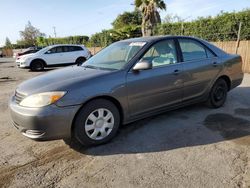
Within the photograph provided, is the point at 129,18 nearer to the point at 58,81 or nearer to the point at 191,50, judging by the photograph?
the point at 191,50

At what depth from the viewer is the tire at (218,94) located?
17.1ft

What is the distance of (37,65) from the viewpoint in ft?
48.1

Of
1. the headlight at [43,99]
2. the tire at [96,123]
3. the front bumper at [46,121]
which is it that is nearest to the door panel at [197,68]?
the tire at [96,123]

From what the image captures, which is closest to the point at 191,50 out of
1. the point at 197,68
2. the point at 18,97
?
the point at 197,68

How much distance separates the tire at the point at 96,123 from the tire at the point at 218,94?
2.38m

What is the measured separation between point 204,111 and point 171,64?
1453 millimetres

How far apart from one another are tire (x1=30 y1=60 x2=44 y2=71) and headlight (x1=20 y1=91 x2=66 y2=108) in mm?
12022

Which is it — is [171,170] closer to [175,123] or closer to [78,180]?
[78,180]

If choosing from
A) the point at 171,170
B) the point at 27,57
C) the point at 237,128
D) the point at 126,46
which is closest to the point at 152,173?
the point at 171,170

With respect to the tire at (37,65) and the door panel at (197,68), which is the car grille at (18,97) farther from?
the tire at (37,65)

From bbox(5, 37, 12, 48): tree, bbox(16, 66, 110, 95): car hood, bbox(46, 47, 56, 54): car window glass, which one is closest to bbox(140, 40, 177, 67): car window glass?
bbox(16, 66, 110, 95): car hood

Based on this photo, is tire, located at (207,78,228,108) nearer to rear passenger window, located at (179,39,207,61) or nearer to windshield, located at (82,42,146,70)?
rear passenger window, located at (179,39,207,61)

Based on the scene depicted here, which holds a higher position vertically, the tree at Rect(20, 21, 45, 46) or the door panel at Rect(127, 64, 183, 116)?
the tree at Rect(20, 21, 45, 46)

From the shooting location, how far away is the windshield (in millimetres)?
4061
